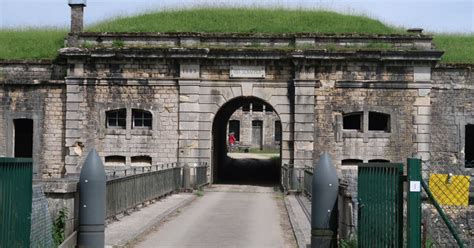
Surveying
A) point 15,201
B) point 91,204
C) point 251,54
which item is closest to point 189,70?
point 251,54

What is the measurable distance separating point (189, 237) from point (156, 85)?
14.5 metres

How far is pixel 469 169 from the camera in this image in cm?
2656

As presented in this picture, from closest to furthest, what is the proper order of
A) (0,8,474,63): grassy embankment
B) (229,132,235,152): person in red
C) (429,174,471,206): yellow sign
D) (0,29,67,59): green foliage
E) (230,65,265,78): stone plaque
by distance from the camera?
(429,174,471,206): yellow sign < (230,65,265,78): stone plaque < (0,29,67,59): green foliage < (0,8,474,63): grassy embankment < (229,132,235,152): person in red

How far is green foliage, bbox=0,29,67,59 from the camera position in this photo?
27672 millimetres

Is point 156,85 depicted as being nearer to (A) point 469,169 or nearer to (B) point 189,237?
(A) point 469,169

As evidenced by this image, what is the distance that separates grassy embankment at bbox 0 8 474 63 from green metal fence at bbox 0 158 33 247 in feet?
67.7

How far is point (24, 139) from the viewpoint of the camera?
28078 mm

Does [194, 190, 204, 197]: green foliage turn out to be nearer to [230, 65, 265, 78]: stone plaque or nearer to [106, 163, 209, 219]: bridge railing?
[106, 163, 209, 219]: bridge railing

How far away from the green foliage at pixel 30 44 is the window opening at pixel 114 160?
15.8 ft

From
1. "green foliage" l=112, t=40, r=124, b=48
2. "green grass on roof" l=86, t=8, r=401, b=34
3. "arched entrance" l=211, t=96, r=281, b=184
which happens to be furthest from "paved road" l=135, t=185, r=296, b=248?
"green grass on roof" l=86, t=8, r=401, b=34

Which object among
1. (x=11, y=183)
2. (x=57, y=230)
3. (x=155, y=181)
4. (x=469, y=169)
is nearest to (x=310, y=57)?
(x=469, y=169)

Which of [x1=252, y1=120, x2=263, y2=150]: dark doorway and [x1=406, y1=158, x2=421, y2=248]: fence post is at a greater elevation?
[x1=252, y1=120, x2=263, y2=150]: dark doorway

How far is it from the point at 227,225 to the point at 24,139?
1627 centimetres

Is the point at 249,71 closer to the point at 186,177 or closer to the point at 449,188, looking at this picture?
the point at 186,177
